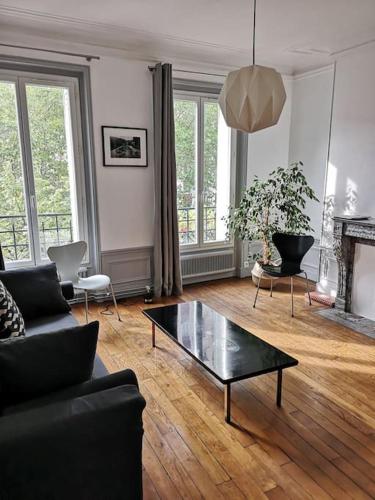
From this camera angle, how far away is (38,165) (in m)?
3.95

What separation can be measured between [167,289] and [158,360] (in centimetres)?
164

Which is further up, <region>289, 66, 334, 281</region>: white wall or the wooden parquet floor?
<region>289, 66, 334, 281</region>: white wall

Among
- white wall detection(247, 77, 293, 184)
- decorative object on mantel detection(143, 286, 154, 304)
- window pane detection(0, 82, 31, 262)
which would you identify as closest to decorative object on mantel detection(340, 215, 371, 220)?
white wall detection(247, 77, 293, 184)

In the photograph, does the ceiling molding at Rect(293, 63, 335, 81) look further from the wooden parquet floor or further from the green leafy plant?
the wooden parquet floor

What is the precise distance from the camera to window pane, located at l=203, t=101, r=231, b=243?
4879mm

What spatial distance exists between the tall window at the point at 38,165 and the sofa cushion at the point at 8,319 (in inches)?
74.0

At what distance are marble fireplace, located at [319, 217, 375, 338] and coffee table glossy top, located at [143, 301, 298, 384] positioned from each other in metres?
1.59

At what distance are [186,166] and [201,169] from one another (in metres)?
0.22

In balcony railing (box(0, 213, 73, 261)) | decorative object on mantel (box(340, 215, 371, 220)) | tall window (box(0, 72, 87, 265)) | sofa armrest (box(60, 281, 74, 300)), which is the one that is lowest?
sofa armrest (box(60, 281, 74, 300))

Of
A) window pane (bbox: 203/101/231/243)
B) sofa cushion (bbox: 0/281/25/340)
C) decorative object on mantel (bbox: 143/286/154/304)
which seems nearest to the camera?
sofa cushion (bbox: 0/281/25/340)

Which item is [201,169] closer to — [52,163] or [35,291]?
[52,163]

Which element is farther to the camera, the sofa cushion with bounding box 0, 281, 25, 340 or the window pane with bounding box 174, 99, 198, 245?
the window pane with bounding box 174, 99, 198, 245

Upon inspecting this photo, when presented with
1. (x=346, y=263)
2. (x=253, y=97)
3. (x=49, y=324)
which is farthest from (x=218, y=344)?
(x=346, y=263)

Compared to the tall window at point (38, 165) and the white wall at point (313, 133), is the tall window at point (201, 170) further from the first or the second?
the tall window at point (38, 165)
